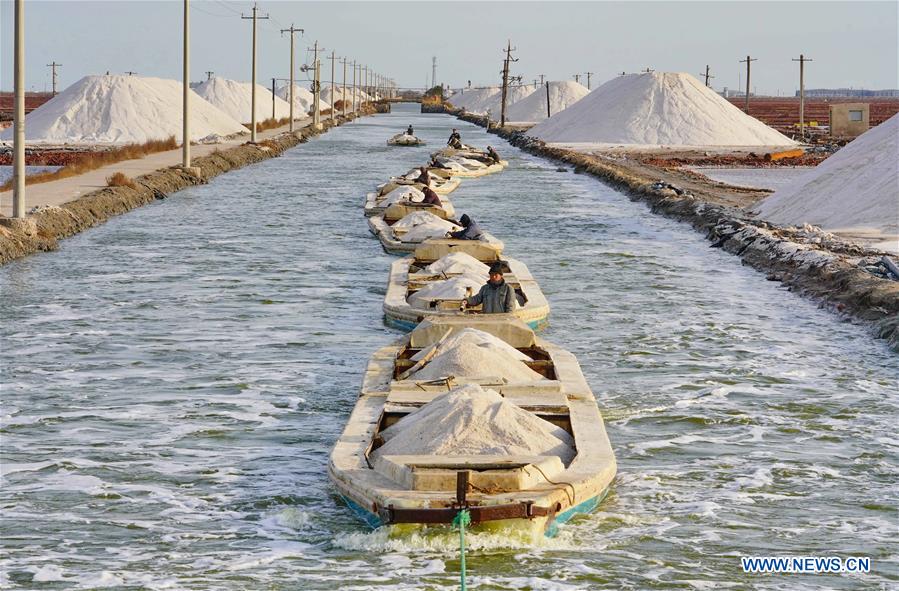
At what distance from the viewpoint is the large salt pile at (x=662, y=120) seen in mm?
80375

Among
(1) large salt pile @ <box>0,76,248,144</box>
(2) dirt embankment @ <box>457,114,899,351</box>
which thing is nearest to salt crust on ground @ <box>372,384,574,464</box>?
(2) dirt embankment @ <box>457,114,899,351</box>

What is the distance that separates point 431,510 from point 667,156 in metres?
63.0

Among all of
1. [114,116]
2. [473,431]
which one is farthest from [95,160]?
[473,431]

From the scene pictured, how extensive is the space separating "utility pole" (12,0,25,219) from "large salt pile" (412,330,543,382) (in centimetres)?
1516

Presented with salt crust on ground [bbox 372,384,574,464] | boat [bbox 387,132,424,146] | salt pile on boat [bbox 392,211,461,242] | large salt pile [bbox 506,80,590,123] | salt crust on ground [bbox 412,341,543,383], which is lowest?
salt crust on ground [bbox 372,384,574,464]

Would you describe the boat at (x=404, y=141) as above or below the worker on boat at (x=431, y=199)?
above

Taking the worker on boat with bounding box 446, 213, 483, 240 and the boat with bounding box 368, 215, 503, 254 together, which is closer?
the worker on boat with bounding box 446, 213, 483, 240

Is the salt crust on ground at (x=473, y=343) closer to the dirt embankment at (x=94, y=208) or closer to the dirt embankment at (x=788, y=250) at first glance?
the dirt embankment at (x=788, y=250)

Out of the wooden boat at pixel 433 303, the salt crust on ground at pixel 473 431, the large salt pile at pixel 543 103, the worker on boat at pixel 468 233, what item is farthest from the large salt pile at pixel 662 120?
the salt crust on ground at pixel 473 431

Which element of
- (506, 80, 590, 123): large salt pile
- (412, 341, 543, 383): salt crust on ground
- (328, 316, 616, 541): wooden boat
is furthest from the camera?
(506, 80, 590, 123): large salt pile

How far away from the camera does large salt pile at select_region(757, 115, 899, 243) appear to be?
3014 cm

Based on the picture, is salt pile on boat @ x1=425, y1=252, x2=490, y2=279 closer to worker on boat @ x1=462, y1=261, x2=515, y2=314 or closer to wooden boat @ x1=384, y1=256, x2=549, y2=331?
wooden boat @ x1=384, y1=256, x2=549, y2=331

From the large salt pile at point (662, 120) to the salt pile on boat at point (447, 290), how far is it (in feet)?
200

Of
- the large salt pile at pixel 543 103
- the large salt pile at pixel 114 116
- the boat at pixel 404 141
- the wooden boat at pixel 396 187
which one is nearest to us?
the wooden boat at pixel 396 187
